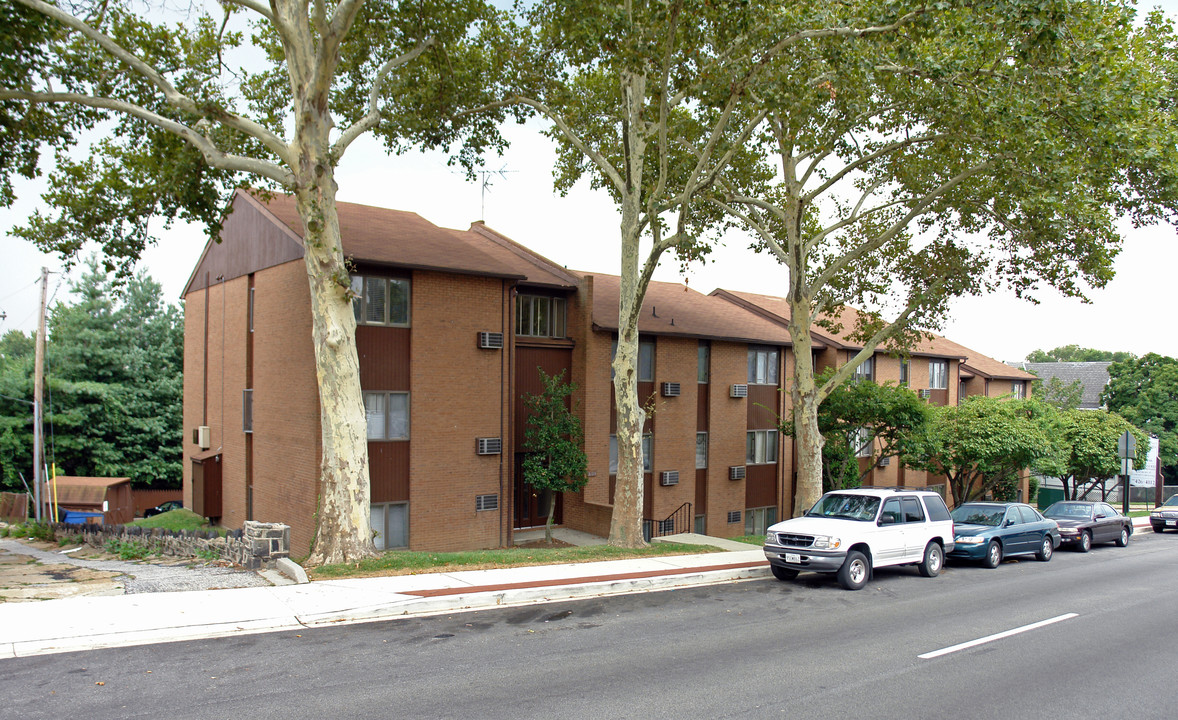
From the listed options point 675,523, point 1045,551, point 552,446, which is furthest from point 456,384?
point 1045,551

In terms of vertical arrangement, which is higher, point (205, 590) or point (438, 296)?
point (438, 296)

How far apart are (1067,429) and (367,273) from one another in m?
28.4

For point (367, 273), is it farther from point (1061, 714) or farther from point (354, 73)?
point (1061, 714)

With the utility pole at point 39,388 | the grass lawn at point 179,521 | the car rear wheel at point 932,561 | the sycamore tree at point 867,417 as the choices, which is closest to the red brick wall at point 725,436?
the sycamore tree at point 867,417

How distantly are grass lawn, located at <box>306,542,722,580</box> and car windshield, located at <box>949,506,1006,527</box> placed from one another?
5901mm

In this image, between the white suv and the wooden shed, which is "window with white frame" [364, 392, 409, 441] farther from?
the wooden shed

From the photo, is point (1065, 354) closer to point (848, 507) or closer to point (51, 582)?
point (848, 507)

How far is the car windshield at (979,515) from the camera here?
58.5ft

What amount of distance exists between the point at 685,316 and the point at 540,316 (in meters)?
6.46

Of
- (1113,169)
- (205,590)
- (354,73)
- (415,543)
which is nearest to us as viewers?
(205,590)

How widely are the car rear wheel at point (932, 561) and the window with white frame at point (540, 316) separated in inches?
469

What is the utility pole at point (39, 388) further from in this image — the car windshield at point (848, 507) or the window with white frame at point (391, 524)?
the car windshield at point (848, 507)

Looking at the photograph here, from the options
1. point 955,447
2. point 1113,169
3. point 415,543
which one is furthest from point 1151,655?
point 955,447

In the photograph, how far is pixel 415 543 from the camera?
62.1 ft
